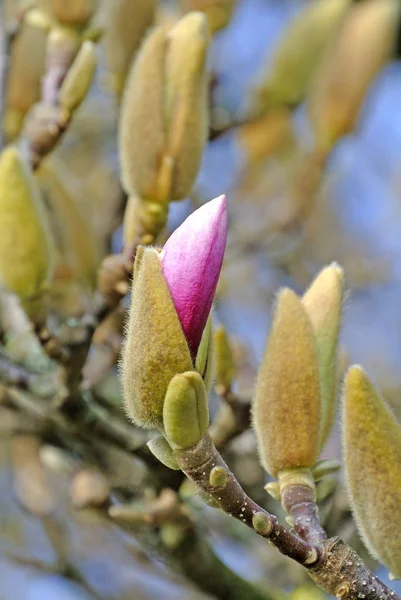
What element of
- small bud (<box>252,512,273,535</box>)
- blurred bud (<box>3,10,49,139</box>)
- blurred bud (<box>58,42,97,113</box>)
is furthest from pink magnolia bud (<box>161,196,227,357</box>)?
blurred bud (<box>3,10,49,139</box>)

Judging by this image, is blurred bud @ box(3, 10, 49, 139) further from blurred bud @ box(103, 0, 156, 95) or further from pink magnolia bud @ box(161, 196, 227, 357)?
pink magnolia bud @ box(161, 196, 227, 357)

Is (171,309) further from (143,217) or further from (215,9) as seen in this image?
(215,9)

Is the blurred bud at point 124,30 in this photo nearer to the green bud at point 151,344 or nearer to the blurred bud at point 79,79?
the blurred bud at point 79,79

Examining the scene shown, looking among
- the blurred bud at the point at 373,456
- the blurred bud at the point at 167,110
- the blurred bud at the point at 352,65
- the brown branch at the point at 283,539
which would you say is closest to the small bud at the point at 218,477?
the brown branch at the point at 283,539

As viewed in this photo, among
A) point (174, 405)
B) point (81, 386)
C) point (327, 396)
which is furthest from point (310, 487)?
point (81, 386)

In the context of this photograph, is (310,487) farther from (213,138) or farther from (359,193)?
(359,193)

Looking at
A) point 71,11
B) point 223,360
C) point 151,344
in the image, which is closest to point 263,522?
Result: point 151,344
